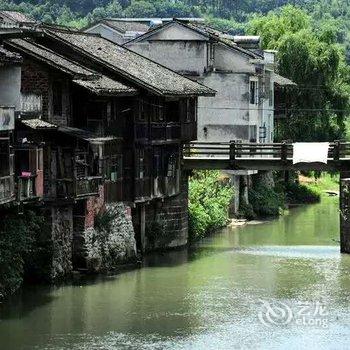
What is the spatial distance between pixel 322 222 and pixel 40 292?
29262 millimetres

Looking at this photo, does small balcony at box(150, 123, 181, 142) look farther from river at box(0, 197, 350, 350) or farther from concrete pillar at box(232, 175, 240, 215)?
concrete pillar at box(232, 175, 240, 215)

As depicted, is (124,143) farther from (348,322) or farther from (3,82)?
(348,322)

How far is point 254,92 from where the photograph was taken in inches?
3007

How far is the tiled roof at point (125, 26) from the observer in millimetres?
84519

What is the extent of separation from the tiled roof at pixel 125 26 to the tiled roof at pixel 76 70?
30377 mm

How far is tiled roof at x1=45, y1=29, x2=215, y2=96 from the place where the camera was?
55406 millimetres

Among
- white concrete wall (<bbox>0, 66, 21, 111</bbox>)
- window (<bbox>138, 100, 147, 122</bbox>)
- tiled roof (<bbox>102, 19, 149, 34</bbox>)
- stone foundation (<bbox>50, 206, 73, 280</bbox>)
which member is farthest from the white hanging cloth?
tiled roof (<bbox>102, 19, 149, 34</bbox>)

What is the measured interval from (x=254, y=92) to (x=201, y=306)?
32807 millimetres

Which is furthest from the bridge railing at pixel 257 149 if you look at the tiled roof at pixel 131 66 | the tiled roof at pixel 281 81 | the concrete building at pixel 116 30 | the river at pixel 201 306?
the tiled roof at pixel 281 81

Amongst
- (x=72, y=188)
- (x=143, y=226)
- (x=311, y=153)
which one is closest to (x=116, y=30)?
(x=311, y=153)

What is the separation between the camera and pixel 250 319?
4266cm

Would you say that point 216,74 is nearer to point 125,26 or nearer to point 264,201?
point 264,201

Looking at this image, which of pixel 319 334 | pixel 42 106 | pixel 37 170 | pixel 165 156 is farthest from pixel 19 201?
pixel 165 156

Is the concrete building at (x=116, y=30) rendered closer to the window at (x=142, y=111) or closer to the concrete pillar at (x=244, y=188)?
the concrete pillar at (x=244, y=188)
